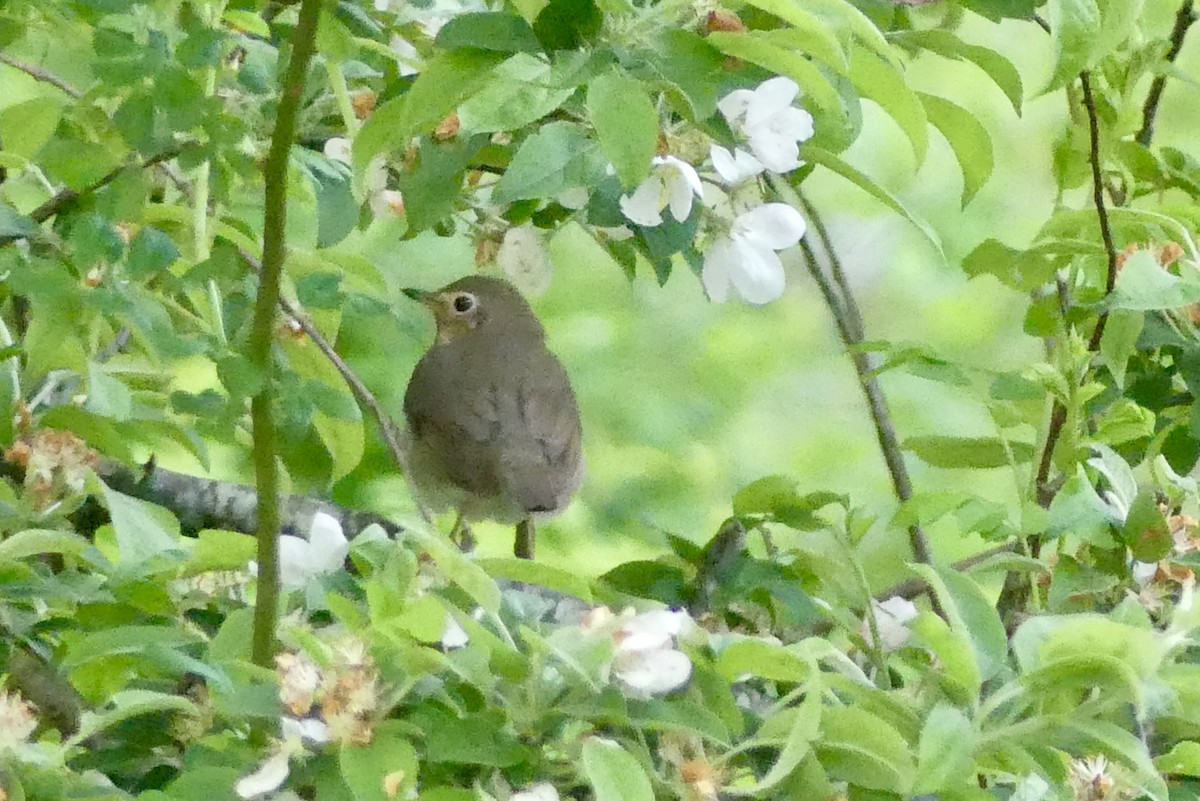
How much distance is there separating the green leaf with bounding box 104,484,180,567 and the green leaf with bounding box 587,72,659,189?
0.39 metres

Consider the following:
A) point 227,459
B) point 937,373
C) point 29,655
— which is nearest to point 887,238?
point 227,459

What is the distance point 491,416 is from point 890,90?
4.76ft

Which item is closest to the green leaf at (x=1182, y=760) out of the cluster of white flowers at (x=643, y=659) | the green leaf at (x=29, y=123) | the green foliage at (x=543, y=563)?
the green foliage at (x=543, y=563)

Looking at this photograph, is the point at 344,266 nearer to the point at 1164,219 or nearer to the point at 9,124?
the point at 9,124

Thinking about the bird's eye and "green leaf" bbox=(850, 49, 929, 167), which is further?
the bird's eye

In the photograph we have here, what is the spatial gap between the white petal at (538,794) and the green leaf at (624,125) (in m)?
0.25

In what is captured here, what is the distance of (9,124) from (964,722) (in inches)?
28.3

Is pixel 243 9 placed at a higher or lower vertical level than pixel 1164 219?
higher

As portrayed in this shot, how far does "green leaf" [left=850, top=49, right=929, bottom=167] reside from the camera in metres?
0.74

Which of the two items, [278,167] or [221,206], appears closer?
[278,167]

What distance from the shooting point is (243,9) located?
97 cm

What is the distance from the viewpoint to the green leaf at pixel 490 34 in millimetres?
627

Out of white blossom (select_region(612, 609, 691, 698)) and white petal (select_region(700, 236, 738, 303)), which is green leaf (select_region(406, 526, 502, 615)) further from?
white petal (select_region(700, 236, 738, 303))

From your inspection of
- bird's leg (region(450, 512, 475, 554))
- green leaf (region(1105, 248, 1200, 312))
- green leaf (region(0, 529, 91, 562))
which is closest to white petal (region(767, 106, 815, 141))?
green leaf (region(1105, 248, 1200, 312))
